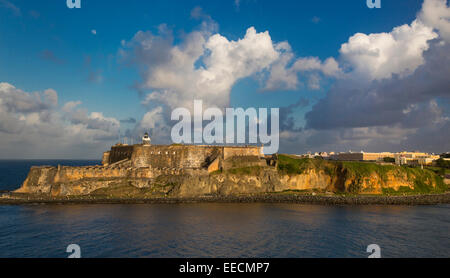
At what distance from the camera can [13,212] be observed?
3291 cm

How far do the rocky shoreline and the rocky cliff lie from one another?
2.17 meters

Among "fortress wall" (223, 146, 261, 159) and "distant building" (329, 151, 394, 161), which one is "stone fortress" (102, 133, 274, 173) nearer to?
"fortress wall" (223, 146, 261, 159)

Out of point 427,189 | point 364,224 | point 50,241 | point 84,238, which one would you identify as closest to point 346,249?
point 364,224

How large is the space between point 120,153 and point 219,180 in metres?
20.6

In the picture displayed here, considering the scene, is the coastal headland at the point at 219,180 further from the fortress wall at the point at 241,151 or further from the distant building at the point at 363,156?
the distant building at the point at 363,156

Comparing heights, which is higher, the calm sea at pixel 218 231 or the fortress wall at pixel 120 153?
the fortress wall at pixel 120 153

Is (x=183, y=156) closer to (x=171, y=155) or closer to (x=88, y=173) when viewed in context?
(x=171, y=155)

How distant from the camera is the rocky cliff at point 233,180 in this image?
139 feet

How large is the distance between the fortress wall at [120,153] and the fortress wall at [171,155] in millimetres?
1496

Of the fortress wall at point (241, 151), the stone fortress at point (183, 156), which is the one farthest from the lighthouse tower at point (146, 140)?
the fortress wall at point (241, 151)

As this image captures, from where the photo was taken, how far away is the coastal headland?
42094 millimetres

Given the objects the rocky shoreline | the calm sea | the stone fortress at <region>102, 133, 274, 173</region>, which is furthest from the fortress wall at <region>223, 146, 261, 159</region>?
the calm sea

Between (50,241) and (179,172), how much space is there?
25.2 m

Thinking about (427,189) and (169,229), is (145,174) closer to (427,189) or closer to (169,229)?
(169,229)
